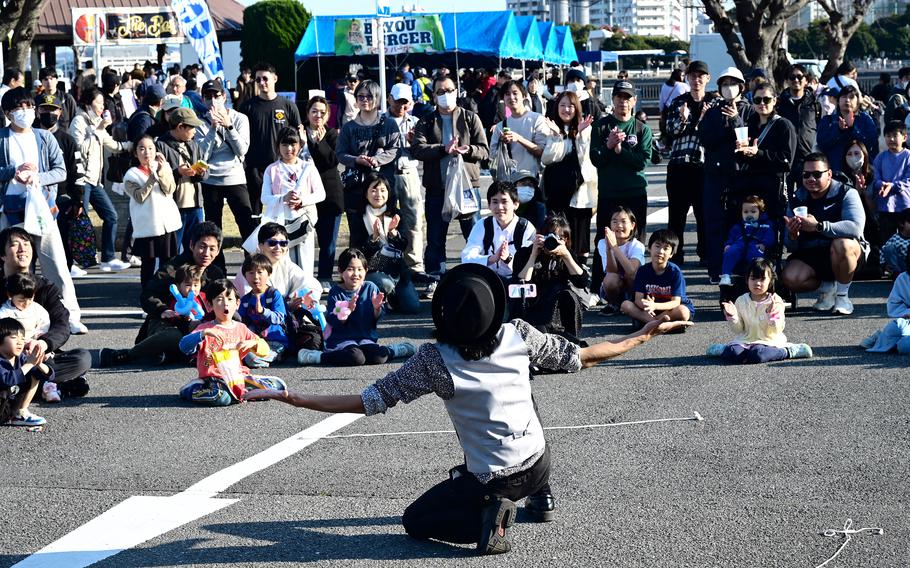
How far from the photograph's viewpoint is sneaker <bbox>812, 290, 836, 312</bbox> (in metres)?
10.5

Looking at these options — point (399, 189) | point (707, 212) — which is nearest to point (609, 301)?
point (707, 212)

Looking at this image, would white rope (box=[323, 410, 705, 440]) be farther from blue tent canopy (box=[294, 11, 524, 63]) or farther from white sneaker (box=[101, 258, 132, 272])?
blue tent canopy (box=[294, 11, 524, 63])

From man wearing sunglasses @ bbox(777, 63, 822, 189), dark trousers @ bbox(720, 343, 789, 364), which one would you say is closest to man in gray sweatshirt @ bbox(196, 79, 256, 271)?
dark trousers @ bbox(720, 343, 789, 364)

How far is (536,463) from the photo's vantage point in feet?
17.5

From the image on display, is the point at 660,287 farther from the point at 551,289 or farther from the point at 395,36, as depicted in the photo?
the point at 395,36

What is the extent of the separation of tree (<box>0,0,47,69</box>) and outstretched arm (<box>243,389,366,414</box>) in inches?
853

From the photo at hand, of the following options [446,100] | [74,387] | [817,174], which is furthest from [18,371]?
[817,174]

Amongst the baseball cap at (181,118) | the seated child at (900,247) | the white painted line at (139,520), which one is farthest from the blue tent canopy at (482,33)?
the white painted line at (139,520)

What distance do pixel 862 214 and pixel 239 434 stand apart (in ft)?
19.3

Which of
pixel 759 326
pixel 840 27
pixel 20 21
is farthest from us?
pixel 840 27

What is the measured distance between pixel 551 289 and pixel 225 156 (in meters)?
4.15

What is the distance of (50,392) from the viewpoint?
26.6 ft

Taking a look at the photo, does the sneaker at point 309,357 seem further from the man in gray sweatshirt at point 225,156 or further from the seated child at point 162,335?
the man in gray sweatshirt at point 225,156

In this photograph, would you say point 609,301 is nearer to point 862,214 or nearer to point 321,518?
point 862,214
